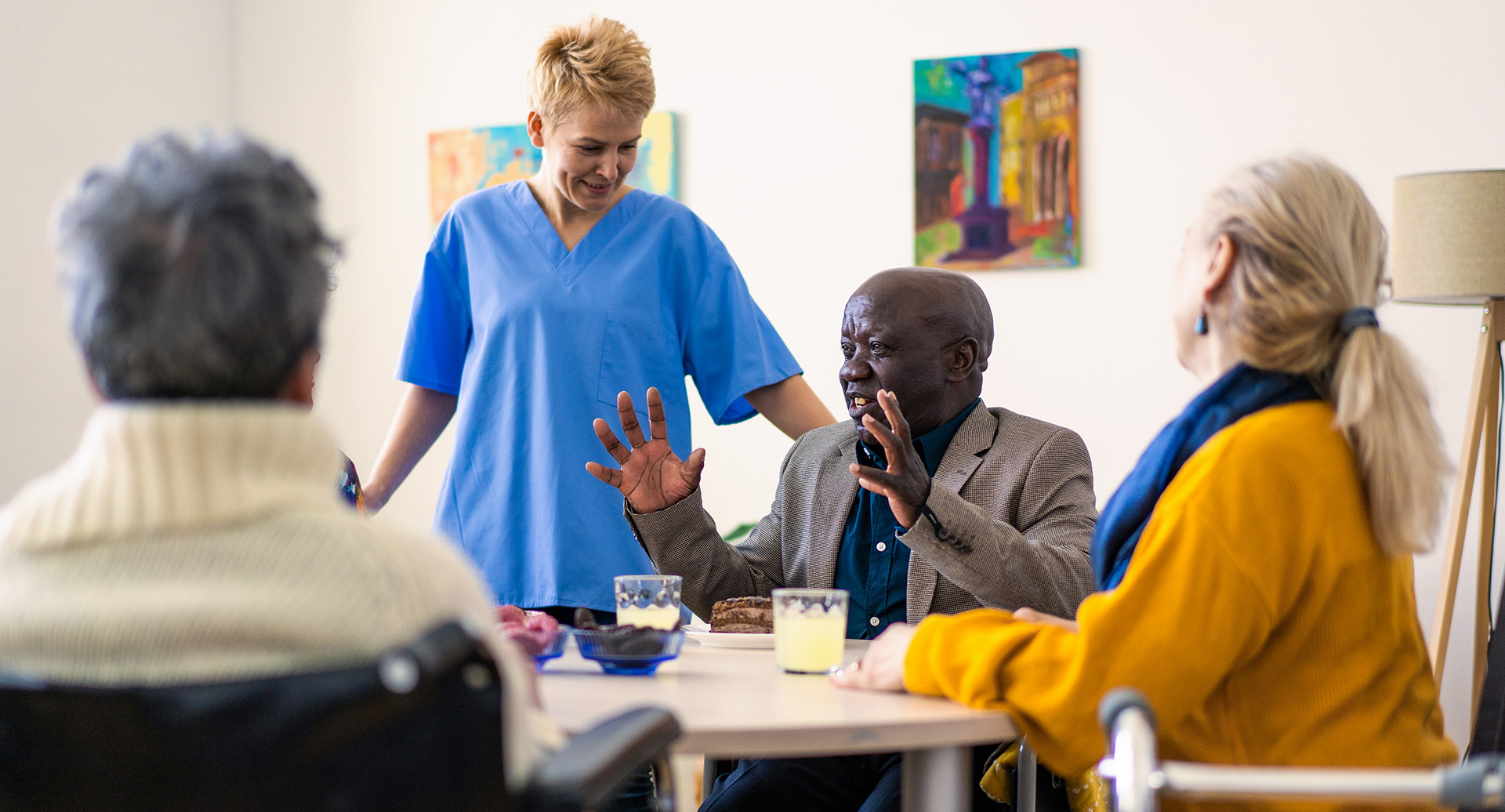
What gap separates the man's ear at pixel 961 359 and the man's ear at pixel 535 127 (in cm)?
77

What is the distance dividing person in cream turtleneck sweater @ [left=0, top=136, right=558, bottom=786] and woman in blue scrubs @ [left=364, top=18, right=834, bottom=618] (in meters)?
1.36

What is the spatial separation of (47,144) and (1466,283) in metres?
3.75

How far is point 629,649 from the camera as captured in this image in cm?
136

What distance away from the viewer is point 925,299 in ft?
6.63

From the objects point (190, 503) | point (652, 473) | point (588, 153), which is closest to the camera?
point (190, 503)

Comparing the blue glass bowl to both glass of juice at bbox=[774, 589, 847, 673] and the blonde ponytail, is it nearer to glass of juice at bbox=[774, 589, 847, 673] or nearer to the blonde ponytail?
glass of juice at bbox=[774, 589, 847, 673]

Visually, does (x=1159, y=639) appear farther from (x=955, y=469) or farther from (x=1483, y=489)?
(x=1483, y=489)

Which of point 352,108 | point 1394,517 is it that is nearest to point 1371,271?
point 1394,517

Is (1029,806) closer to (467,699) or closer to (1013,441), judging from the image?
(1013,441)

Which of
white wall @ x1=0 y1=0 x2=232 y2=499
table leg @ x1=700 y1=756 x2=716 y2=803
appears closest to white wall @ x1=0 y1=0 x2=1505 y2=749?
white wall @ x1=0 y1=0 x2=232 y2=499

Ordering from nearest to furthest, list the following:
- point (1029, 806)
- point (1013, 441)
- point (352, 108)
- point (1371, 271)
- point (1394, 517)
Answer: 1. point (1394, 517)
2. point (1371, 271)
3. point (1029, 806)
4. point (1013, 441)
5. point (352, 108)

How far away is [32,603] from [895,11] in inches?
134

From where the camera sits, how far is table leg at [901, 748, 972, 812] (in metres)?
1.19

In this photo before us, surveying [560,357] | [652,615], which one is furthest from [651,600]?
[560,357]
